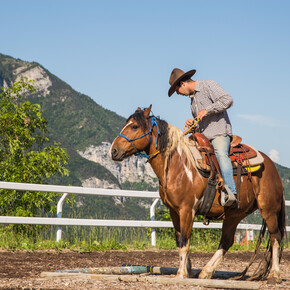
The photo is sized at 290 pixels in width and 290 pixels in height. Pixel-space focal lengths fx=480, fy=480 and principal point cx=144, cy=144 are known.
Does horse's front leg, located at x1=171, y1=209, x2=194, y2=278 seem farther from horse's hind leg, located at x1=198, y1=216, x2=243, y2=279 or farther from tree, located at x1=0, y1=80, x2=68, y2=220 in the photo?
tree, located at x1=0, y1=80, x2=68, y2=220

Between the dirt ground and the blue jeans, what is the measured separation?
1.49 meters

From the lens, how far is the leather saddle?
6.85 meters

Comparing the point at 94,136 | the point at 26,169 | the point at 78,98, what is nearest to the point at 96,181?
the point at 94,136

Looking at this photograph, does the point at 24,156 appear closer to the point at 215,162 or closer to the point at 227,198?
Answer: the point at 215,162

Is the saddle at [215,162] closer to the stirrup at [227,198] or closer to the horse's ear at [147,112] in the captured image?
the stirrup at [227,198]

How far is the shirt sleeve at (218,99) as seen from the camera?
6961 mm

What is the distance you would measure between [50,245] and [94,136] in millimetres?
172629

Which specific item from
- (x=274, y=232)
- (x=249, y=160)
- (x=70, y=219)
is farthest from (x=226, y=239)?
(x=70, y=219)

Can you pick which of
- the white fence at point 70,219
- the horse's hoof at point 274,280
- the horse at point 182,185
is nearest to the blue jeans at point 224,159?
the horse at point 182,185

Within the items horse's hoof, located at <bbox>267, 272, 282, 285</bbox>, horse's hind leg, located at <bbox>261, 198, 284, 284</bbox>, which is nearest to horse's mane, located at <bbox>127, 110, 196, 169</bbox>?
horse's hind leg, located at <bbox>261, 198, 284, 284</bbox>

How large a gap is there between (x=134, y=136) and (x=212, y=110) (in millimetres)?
1235

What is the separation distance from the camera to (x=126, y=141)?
657 cm

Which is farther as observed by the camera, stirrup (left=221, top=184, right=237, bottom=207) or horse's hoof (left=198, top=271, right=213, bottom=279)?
horse's hoof (left=198, top=271, right=213, bottom=279)

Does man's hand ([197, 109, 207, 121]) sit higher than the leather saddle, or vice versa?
man's hand ([197, 109, 207, 121])
